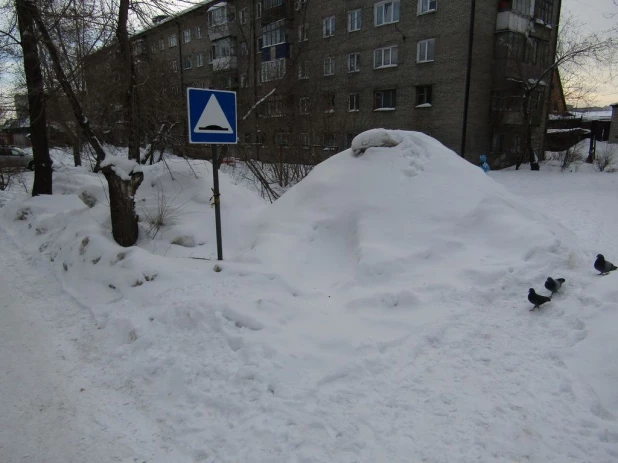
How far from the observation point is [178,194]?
8164 mm

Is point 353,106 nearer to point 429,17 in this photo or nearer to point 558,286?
point 429,17

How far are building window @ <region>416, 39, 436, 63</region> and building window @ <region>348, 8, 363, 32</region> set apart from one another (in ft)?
16.4

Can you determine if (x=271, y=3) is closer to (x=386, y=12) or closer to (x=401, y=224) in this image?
(x=386, y=12)

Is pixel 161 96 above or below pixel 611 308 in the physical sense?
above

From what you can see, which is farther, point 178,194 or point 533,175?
point 533,175

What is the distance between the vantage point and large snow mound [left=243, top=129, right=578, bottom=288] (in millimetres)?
4945

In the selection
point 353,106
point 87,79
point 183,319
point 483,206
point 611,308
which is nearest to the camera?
point 611,308

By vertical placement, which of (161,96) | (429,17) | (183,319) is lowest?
(183,319)

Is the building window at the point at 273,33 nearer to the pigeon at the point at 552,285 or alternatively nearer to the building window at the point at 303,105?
the building window at the point at 303,105

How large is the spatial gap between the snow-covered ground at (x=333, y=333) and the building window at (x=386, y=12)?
2295 centimetres

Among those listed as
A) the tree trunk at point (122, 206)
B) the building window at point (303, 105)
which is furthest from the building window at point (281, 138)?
the tree trunk at point (122, 206)

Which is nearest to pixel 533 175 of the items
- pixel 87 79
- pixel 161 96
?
pixel 161 96

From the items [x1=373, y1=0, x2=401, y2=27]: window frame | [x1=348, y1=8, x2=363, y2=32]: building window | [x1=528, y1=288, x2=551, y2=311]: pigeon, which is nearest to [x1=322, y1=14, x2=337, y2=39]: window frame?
[x1=348, y1=8, x2=363, y2=32]: building window

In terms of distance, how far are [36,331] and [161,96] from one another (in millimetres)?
6034
